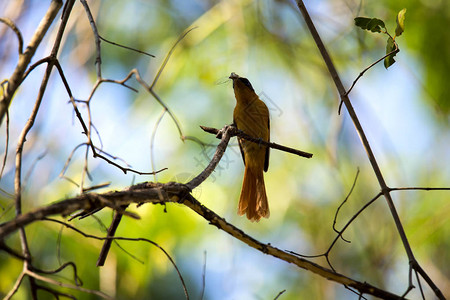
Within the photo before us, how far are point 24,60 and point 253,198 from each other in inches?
112

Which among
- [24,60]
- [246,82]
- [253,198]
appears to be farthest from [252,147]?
[24,60]

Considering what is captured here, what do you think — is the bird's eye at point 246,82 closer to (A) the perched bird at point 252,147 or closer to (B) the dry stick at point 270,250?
→ (A) the perched bird at point 252,147

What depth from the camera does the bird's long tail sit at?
3.87 metres

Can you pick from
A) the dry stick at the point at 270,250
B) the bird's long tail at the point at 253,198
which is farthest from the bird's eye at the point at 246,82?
the dry stick at the point at 270,250

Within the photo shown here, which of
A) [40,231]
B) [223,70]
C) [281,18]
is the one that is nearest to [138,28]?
[223,70]

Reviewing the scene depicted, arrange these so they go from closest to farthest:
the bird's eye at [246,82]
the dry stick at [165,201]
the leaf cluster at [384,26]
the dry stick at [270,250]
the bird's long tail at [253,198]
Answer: the dry stick at [165,201]
the dry stick at [270,250]
the leaf cluster at [384,26]
the bird's long tail at [253,198]
the bird's eye at [246,82]

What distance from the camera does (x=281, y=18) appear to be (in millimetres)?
4617

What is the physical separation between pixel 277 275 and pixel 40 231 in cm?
292

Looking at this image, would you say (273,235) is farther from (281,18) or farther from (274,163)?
(281,18)

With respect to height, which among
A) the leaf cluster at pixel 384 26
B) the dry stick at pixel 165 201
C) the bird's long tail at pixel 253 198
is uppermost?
the bird's long tail at pixel 253 198

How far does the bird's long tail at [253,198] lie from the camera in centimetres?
387

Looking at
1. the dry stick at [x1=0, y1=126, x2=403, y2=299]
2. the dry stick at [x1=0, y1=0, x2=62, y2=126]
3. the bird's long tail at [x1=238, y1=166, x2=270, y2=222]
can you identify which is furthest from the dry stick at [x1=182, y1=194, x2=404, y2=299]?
the bird's long tail at [x1=238, y1=166, x2=270, y2=222]

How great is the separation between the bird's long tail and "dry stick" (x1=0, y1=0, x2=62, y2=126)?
2.66m

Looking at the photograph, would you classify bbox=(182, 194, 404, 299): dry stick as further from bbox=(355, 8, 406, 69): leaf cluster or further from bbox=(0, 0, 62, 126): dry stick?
bbox=(355, 8, 406, 69): leaf cluster
